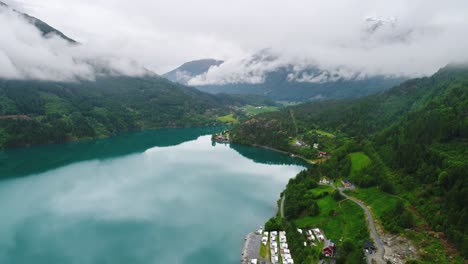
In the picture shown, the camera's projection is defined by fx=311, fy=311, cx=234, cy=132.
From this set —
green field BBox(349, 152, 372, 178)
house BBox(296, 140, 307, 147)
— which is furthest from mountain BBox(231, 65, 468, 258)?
house BBox(296, 140, 307, 147)

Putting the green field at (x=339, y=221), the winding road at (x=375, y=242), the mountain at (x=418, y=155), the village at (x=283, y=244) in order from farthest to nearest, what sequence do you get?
the green field at (x=339, y=221)
the mountain at (x=418, y=155)
the village at (x=283, y=244)
the winding road at (x=375, y=242)

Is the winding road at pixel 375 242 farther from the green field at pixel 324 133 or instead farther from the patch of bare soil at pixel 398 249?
the green field at pixel 324 133

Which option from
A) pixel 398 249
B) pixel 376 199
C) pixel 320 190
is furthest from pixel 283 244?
pixel 320 190

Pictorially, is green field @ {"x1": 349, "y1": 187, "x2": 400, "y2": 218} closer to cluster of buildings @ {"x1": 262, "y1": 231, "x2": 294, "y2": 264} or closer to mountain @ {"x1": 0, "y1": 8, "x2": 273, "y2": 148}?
cluster of buildings @ {"x1": 262, "y1": 231, "x2": 294, "y2": 264}

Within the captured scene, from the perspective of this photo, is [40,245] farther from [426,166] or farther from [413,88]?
[413,88]

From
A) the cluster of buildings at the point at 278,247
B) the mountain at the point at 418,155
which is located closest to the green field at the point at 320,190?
the mountain at the point at 418,155

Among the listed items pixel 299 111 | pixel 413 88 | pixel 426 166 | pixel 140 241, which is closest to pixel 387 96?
pixel 413 88

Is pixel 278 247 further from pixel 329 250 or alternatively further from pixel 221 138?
pixel 221 138

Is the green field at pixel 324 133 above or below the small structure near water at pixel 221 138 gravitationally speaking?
above
